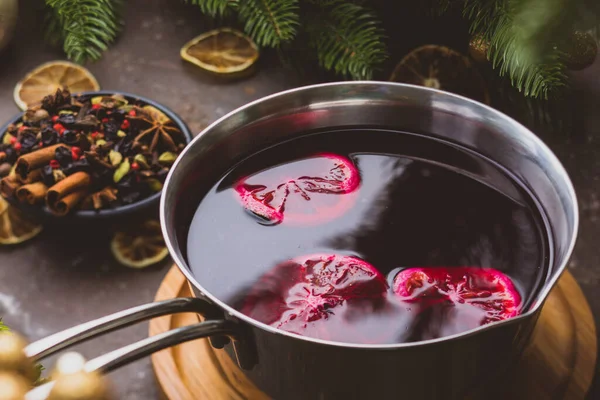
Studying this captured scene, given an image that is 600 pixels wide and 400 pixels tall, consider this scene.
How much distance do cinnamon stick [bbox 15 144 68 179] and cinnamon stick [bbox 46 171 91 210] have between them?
69 mm

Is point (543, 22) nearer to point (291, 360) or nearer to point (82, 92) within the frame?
point (291, 360)

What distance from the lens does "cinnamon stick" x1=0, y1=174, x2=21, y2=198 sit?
117cm

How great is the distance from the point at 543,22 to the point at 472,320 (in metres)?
0.35

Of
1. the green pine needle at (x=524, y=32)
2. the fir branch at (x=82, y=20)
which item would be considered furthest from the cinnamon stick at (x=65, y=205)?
the green pine needle at (x=524, y=32)

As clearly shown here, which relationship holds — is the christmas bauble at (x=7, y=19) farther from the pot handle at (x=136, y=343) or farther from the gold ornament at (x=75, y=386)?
the gold ornament at (x=75, y=386)

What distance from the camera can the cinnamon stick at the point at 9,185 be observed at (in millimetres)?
1168

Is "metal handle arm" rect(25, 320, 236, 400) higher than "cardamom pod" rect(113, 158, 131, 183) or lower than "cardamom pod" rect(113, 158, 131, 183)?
higher

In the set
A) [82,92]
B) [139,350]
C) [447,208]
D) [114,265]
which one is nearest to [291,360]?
[139,350]

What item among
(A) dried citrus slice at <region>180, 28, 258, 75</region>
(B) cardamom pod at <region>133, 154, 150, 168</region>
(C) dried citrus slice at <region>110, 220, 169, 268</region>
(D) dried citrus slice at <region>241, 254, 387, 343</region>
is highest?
(D) dried citrus slice at <region>241, 254, 387, 343</region>

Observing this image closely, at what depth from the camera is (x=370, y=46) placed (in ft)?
4.04

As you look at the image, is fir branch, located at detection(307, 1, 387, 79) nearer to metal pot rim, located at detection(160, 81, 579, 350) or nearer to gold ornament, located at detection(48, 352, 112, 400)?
metal pot rim, located at detection(160, 81, 579, 350)

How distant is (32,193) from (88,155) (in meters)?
0.11

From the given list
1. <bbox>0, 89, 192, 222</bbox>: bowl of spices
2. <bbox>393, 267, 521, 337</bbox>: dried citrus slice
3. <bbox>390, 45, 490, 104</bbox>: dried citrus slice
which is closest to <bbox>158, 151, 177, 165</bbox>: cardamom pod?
<bbox>0, 89, 192, 222</bbox>: bowl of spices

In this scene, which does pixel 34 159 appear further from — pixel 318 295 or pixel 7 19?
pixel 318 295
